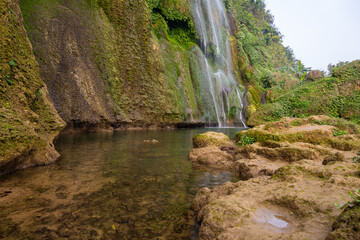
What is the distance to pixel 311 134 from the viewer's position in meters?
6.98

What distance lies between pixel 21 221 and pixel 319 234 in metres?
3.17

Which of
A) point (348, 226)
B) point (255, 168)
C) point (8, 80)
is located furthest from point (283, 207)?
point (8, 80)

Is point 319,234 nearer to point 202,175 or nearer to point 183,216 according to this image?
point 183,216

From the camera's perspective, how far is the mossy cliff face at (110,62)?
1109cm

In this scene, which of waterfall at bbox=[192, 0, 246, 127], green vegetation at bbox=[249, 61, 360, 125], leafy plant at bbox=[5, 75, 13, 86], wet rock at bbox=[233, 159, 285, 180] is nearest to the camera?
wet rock at bbox=[233, 159, 285, 180]

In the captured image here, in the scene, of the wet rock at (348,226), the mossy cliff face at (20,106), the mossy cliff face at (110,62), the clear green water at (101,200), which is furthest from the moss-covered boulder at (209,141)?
the mossy cliff face at (110,62)

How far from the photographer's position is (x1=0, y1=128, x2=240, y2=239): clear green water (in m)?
2.52

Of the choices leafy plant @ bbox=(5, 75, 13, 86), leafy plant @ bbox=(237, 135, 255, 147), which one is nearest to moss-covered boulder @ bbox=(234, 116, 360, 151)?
leafy plant @ bbox=(237, 135, 255, 147)

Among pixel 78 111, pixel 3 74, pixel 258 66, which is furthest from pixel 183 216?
pixel 258 66

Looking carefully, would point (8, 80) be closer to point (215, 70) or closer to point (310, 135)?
point (310, 135)

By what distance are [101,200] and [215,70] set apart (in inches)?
1032

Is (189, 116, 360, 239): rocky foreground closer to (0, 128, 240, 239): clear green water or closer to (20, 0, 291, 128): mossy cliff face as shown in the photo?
(0, 128, 240, 239): clear green water

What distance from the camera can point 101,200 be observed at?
333 cm

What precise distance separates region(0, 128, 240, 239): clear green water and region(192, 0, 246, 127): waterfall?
1814 cm
